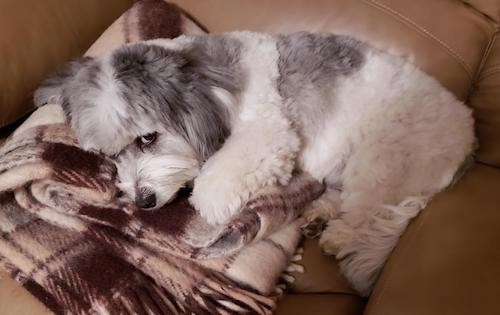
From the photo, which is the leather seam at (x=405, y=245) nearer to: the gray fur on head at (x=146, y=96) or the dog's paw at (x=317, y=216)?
the dog's paw at (x=317, y=216)

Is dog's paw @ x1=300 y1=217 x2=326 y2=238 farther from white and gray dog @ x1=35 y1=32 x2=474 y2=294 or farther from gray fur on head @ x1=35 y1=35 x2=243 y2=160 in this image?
gray fur on head @ x1=35 y1=35 x2=243 y2=160

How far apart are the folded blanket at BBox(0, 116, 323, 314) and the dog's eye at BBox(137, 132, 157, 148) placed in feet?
0.40

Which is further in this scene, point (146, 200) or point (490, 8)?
point (490, 8)

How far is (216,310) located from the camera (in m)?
1.22

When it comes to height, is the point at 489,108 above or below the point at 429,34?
below

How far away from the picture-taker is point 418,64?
1670mm

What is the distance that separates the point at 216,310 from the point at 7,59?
100 centimetres

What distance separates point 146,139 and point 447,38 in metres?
0.96

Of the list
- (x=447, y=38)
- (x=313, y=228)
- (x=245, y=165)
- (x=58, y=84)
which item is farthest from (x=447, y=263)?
(x=58, y=84)

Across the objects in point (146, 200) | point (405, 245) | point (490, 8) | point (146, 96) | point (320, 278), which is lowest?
point (320, 278)

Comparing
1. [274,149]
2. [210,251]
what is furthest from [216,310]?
[274,149]

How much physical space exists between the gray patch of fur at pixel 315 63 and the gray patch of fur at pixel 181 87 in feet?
0.53

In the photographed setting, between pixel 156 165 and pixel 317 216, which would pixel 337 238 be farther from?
pixel 156 165

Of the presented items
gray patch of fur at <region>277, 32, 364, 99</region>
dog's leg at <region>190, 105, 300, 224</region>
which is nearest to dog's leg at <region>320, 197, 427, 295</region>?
dog's leg at <region>190, 105, 300, 224</region>
